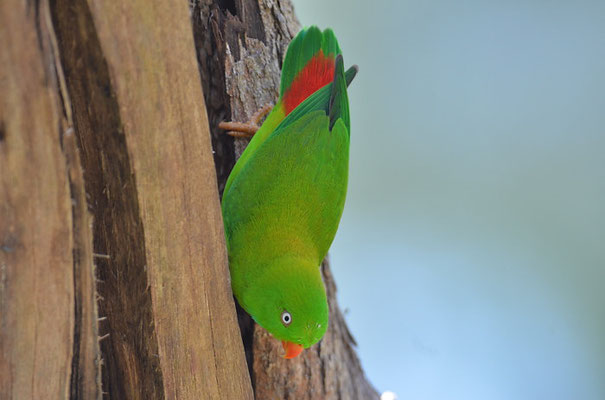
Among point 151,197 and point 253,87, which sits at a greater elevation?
point 253,87

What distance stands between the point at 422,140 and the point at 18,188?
2.53 meters

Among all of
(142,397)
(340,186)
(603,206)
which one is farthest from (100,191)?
(603,206)

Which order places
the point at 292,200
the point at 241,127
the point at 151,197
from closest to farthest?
the point at 151,197 < the point at 292,200 < the point at 241,127

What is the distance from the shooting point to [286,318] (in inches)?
59.2

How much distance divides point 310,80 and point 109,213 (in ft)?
3.23

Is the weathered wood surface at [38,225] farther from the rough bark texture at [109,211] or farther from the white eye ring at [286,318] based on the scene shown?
the white eye ring at [286,318]

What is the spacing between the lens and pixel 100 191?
1.11 m

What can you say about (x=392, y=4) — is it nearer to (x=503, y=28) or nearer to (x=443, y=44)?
(x=443, y=44)

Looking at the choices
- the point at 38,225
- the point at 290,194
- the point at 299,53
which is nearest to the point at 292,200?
the point at 290,194

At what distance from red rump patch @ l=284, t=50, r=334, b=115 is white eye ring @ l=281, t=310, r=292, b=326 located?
707 millimetres

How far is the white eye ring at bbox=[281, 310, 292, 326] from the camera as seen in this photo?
1.50 m

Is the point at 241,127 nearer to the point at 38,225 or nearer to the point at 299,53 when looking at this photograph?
the point at 299,53

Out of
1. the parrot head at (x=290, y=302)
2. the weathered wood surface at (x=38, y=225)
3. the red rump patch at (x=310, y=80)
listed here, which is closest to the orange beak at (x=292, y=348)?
the parrot head at (x=290, y=302)

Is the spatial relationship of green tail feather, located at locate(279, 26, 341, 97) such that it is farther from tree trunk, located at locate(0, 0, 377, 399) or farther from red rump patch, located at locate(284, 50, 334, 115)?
tree trunk, located at locate(0, 0, 377, 399)
